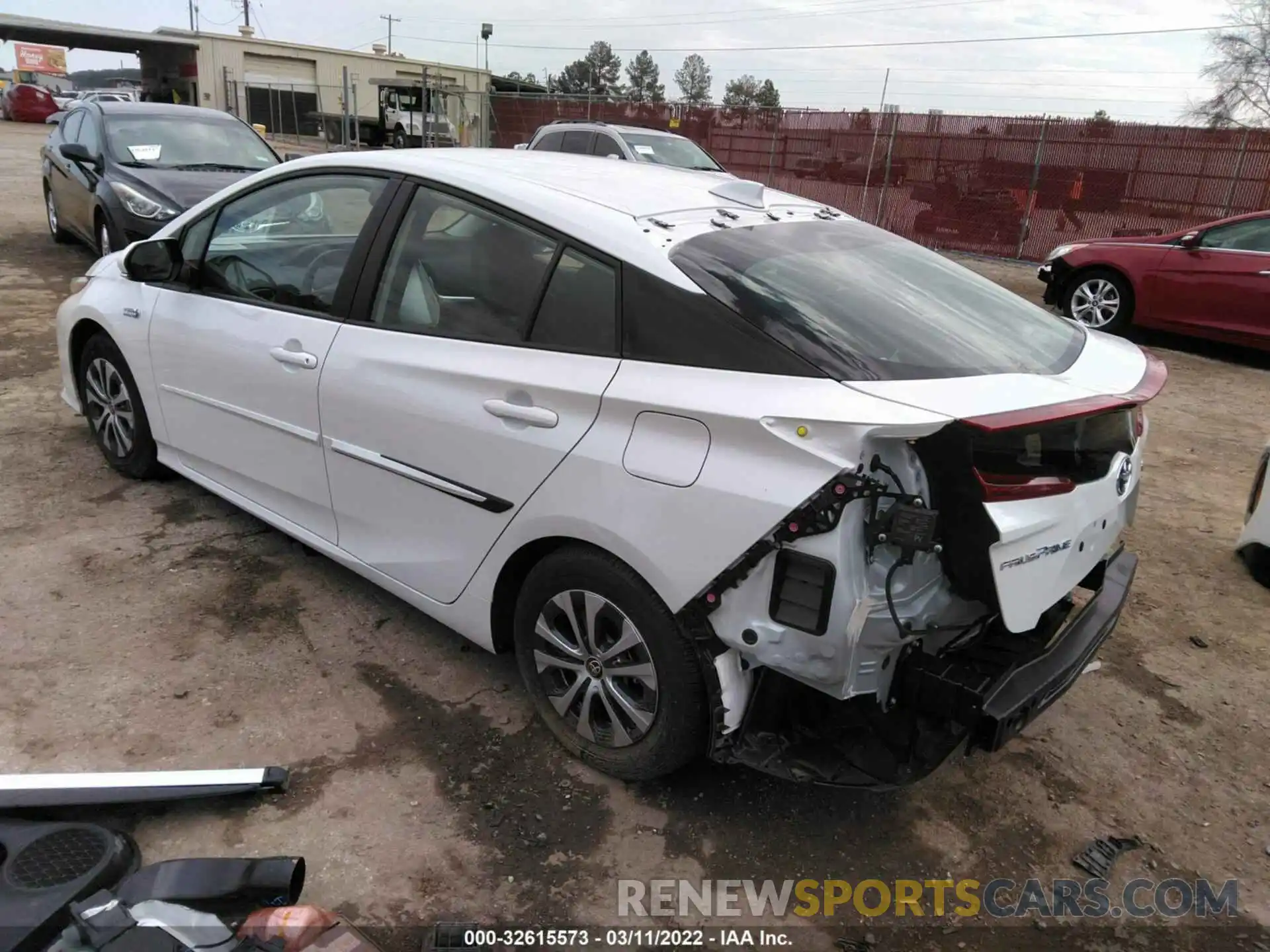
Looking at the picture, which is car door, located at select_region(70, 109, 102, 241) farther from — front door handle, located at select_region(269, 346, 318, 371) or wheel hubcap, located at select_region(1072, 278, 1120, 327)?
wheel hubcap, located at select_region(1072, 278, 1120, 327)

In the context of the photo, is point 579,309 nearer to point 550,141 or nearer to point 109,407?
point 109,407

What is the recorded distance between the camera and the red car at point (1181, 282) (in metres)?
8.14

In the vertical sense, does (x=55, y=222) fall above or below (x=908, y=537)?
below

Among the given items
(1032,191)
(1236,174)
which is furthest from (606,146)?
(1236,174)

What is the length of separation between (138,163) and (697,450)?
817 cm

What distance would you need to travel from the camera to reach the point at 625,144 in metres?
11.8

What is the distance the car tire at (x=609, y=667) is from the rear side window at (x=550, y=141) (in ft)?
36.7

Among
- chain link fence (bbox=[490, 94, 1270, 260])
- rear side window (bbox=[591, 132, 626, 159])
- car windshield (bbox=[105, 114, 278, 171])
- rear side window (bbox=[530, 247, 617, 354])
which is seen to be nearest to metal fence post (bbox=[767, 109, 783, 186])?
chain link fence (bbox=[490, 94, 1270, 260])

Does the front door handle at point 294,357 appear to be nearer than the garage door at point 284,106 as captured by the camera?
Yes

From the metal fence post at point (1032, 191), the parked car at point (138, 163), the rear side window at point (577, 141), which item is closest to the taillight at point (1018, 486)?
the parked car at point (138, 163)

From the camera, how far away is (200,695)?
2914 millimetres

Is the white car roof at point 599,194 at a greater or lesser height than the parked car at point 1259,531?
greater

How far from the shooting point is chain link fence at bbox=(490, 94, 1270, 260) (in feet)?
44.5

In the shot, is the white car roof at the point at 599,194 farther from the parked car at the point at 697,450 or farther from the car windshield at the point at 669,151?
the car windshield at the point at 669,151
